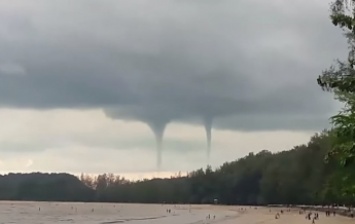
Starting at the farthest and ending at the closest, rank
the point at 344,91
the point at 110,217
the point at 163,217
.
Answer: the point at 163,217, the point at 110,217, the point at 344,91

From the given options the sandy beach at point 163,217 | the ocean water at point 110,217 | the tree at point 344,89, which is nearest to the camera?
the tree at point 344,89

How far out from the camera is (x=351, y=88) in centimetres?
1973

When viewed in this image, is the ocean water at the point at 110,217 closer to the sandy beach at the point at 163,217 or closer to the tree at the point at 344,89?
the sandy beach at the point at 163,217

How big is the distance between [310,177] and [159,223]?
185 ft

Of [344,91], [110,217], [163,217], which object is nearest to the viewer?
[344,91]

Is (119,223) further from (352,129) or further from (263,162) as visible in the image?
(263,162)

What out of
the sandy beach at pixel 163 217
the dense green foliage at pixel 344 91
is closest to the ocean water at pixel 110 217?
the sandy beach at pixel 163 217

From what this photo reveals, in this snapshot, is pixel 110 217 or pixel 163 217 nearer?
pixel 110 217

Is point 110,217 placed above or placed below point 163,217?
below

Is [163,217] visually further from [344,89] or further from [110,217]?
[344,89]

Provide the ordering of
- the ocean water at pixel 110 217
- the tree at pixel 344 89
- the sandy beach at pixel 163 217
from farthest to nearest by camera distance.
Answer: the ocean water at pixel 110 217 → the sandy beach at pixel 163 217 → the tree at pixel 344 89

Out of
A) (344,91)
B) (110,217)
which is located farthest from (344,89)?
(110,217)

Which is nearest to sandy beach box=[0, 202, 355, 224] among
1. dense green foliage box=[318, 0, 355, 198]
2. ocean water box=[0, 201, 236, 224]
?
ocean water box=[0, 201, 236, 224]

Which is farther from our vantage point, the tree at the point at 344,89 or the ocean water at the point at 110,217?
the ocean water at the point at 110,217
